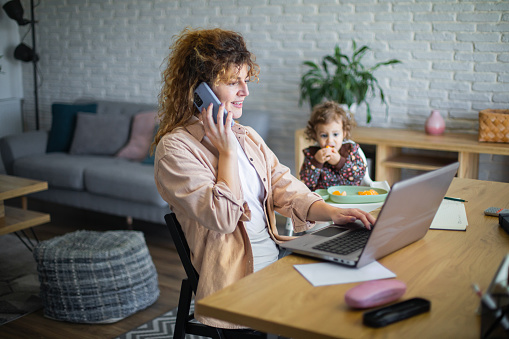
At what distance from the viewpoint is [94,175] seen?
418cm

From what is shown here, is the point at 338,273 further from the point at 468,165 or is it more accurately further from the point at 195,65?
the point at 468,165

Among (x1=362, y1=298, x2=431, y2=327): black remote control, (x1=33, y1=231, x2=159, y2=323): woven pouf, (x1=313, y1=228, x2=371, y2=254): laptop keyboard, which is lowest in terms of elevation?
(x1=33, y1=231, x2=159, y2=323): woven pouf

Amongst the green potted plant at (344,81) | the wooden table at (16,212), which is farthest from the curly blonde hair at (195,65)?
the green potted plant at (344,81)

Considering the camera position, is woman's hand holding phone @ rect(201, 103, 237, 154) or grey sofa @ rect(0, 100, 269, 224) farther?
grey sofa @ rect(0, 100, 269, 224)

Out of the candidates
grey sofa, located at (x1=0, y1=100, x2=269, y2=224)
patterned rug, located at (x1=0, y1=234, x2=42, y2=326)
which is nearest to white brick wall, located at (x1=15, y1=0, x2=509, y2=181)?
grey sofa, located at (x1=0, y1=100, x2=269, y2=224)

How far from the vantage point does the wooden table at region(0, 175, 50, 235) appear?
3.20 metres

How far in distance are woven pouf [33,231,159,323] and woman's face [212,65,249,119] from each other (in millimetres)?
1347

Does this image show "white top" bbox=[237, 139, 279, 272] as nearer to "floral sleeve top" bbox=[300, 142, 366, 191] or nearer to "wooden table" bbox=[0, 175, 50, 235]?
"floral sleeve top" bbox=[300, 142, 366, 191]

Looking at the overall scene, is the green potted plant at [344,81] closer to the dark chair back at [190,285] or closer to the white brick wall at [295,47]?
the white brick wall at [295,47]

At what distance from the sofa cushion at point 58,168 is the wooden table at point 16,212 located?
0.74m

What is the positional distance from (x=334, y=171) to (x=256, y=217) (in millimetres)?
1085

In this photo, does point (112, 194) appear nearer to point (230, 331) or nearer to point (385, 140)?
point (385, 140)

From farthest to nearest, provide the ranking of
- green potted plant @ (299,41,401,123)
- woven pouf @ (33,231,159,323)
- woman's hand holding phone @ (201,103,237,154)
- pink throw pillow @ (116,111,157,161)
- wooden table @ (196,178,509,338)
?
pink throw pillow @ (116,111,157,161) < green potted plant @ (299,41,401,123) < woven pouf @ (33,231,159,323) < woman's hand holding phone @ (201,103,237,154) < wooden table @ (196,178,509,338)

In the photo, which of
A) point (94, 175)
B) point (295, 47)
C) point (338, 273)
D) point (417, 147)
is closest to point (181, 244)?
point (338, 273)
